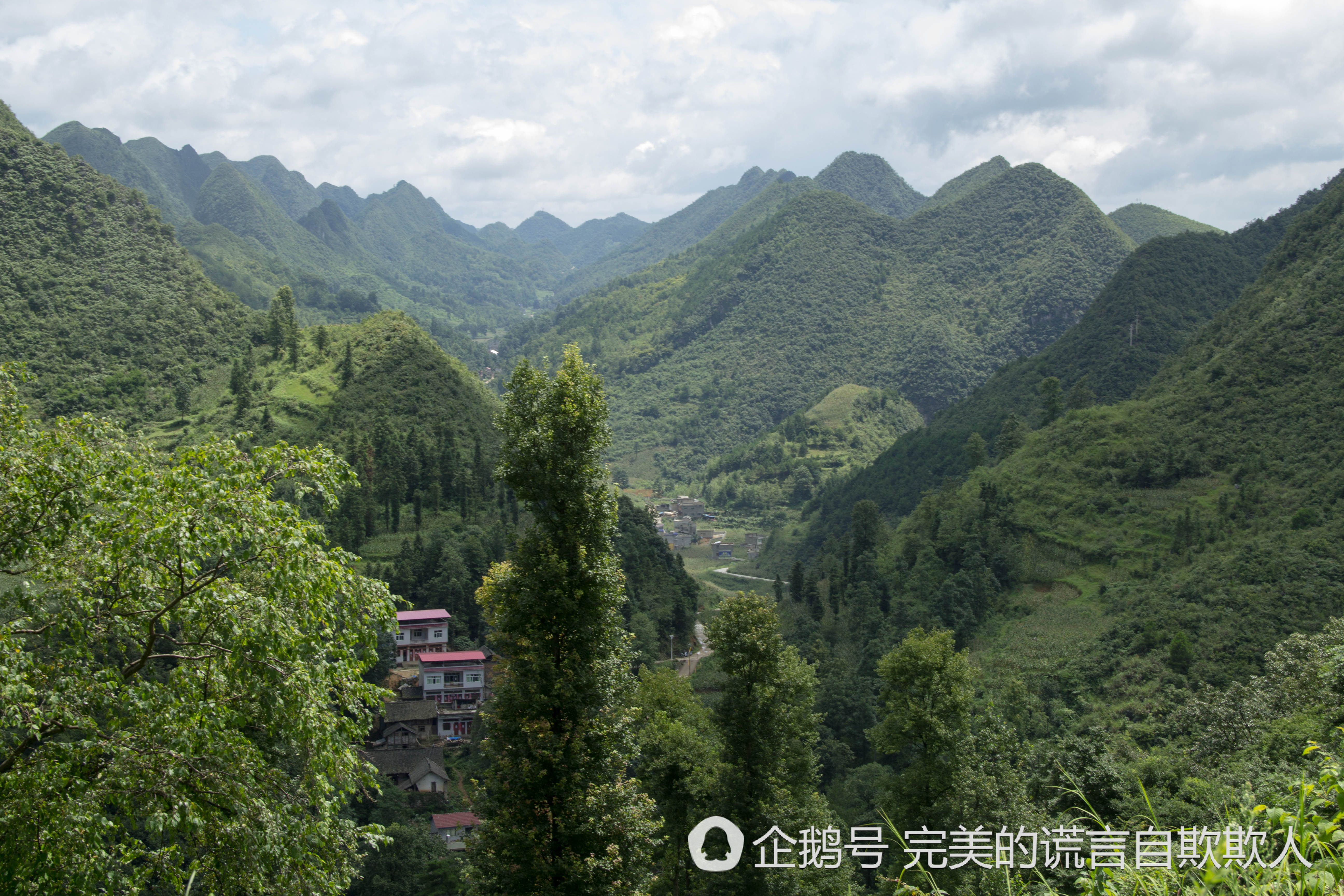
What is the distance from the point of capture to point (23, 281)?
74.9 meters

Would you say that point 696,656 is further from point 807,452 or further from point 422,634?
point 807,452

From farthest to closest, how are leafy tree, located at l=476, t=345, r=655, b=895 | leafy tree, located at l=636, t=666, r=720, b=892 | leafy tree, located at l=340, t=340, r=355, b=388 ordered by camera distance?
leafy tree, located at l=340, t=340, r=355, b=388 < leafy tree, located at l=636, t=666, r=720, b=892 < leafy tree, located at l=476, t=345, r=655, b=895

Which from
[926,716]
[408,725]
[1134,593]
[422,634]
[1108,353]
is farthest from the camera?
[1108,353]

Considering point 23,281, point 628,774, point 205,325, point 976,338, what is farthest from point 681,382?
point 628,774

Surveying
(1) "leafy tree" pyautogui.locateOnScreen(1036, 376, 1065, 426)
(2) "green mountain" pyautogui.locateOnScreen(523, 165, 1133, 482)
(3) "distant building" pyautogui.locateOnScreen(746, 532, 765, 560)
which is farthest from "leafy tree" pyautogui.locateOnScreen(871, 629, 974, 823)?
(2) "green mountain" pyautogui.locateOnScreen(523, 165, 1133, 482)

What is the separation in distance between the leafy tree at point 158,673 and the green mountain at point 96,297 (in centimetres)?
6759

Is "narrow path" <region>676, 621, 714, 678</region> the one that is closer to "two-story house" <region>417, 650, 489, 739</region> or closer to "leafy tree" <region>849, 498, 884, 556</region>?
"two-story house" <region>417, 650, 489, 739</region>

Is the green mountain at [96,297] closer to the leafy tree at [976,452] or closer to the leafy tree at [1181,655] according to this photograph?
the leafy tree at [976,452]

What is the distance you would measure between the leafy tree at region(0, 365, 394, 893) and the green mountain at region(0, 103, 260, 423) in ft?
222

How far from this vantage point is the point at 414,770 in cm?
4369

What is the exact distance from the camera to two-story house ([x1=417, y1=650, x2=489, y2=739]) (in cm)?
5047

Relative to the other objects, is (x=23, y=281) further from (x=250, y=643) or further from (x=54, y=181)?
(x=250, y=643)

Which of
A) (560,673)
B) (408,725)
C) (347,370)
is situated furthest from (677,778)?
(347,370)

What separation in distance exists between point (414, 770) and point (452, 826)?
15.8ft
